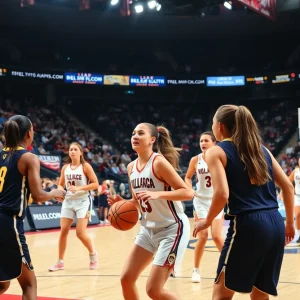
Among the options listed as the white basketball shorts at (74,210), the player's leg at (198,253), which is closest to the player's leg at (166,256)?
the player's leg at (198,253)

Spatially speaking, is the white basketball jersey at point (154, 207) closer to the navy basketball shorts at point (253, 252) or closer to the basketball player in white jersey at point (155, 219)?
the basketball player in white jersey at point (155, 219)

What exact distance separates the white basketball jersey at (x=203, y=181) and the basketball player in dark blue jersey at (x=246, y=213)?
12.7ft

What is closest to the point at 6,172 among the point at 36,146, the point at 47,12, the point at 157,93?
the point at 36,146

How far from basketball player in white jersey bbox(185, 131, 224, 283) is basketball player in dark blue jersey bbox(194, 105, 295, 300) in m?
3.40

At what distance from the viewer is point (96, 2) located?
22.9 m

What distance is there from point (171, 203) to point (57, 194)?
3.34 feet

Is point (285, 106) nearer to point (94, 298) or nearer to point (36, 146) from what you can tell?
point (36, 146)

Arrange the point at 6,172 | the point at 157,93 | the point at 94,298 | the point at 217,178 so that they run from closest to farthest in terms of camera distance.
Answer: the point at 217,178 → the point at 6,172 → the point at 94,298 → the point at 157,93

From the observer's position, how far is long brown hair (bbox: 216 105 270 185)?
3.55 m

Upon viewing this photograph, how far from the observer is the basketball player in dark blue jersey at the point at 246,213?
3447 millimetres

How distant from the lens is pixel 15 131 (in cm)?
413

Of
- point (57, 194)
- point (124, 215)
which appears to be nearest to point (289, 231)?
point (124, 215)

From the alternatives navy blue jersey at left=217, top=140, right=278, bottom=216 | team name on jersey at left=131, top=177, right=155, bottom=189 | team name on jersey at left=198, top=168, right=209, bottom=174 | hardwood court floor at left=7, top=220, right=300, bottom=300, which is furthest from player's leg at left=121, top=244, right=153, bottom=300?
team name on jersey at left=198, top=168, right=209, bottom=174

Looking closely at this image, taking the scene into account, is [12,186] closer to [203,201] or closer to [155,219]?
[155,219]
